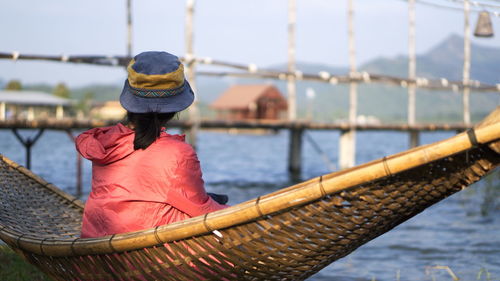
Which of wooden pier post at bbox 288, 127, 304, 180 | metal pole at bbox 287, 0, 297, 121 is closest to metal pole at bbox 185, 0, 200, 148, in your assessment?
metal pole at bbox 287, 0, 297, 121

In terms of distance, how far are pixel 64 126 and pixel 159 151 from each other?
7673 mm

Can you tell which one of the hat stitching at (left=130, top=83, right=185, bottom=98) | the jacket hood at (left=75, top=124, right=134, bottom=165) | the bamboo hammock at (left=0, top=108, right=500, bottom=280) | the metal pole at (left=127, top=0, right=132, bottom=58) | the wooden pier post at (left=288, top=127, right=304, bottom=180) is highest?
the metal pole at (left=127, top=0, right=132, bottom=58)

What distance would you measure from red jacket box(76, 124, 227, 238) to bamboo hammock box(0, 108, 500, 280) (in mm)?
154

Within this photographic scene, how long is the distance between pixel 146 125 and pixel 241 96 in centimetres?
5901

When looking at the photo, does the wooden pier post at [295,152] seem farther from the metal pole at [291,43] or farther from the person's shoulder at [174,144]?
the person's shoulder at [174,144]

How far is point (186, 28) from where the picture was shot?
10.6 m

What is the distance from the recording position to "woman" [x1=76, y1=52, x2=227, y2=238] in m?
2.32

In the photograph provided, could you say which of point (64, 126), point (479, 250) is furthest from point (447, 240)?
point (64, 126)

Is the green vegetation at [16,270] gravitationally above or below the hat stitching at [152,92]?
below

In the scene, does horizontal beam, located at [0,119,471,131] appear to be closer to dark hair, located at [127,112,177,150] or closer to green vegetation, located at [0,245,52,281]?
green vegetation, located at [0,245,52,281]

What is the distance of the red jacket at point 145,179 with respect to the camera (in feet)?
7.61

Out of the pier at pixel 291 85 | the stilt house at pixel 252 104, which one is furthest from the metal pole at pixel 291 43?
the stilt house at pixel 252 104

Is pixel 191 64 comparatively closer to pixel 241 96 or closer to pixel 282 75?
pixel 282 75

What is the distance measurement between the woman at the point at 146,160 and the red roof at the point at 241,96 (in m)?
55.7
